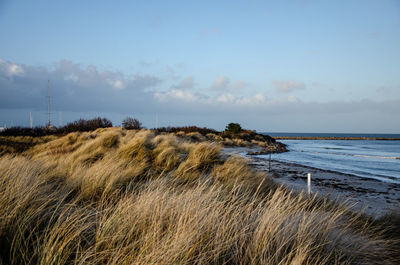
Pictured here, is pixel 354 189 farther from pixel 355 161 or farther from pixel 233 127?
pixel 233 127

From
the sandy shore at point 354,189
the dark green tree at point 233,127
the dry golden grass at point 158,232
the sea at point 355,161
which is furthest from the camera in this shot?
the dark green tree at point 233,127

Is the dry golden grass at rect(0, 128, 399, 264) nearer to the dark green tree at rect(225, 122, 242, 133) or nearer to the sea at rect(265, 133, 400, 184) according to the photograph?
the sea at rect(265, 133, 400, 184)

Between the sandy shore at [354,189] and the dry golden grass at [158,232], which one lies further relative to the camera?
the sandy shore at [354,189]

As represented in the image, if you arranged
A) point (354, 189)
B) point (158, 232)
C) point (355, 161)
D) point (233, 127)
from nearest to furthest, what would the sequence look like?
point (158, 232) < point (354, 189) < point (355, 161) < point (233, 127)

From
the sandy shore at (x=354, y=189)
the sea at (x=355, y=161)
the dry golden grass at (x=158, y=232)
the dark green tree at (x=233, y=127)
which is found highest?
the dark green tree at (x=233, y=127)

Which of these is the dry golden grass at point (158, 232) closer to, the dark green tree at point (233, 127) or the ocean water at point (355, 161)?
the ocean water at point (355, 161)

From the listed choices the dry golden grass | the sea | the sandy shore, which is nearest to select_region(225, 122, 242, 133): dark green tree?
the sea

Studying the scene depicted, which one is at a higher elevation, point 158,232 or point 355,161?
point 158,232

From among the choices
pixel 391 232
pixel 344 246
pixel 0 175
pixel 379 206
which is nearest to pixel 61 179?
pixel 0 175

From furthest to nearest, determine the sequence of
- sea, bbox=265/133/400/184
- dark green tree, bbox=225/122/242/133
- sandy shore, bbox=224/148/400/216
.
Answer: dark green tree, bbox=225/122/242/133, sea, bbox=265/133/400/184, sandy shore, bbox=224/148/400/216

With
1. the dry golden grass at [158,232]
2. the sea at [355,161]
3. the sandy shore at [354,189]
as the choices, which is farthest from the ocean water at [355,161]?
the dry golden grass at [158,232]

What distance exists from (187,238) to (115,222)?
66 centimetres

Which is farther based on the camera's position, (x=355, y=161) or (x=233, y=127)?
(x=233, y=127)

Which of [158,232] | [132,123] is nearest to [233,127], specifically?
[132,123]
